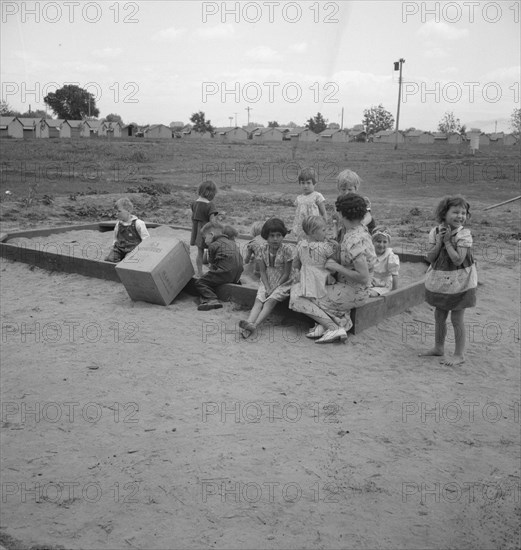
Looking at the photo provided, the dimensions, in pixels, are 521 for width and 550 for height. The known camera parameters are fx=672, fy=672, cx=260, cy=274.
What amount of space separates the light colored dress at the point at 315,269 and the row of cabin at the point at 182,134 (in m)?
57.5

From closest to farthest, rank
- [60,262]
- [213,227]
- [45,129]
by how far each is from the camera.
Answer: [213,227] → [60,262] → [45,129]

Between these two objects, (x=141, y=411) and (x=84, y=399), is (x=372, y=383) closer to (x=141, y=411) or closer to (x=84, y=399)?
(x=141, y=411)

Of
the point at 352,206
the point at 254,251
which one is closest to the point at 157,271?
the point at 254,251

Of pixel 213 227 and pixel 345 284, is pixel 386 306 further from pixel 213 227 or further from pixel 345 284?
pixel 213 227

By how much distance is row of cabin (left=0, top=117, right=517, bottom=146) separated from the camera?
6354 cm

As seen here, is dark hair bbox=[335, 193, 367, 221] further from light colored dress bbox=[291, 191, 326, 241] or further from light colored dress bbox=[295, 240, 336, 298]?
light colored dress bbox=[291, 191, 326, 241]

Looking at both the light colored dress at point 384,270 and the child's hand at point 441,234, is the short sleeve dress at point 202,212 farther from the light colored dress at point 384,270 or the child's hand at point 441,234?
the child's hand at point 441,234

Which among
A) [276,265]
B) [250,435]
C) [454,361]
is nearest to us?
[250,435]
